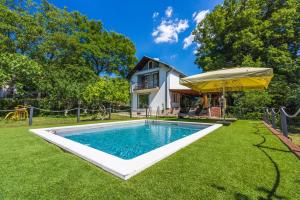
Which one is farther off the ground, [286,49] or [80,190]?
[286,49]

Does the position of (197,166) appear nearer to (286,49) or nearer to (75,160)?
(75,160)

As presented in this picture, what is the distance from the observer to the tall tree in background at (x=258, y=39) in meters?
12.5

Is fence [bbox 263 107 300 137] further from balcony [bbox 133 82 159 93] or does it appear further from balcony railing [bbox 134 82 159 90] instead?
balcony railing [bbox 134 82 159 90]

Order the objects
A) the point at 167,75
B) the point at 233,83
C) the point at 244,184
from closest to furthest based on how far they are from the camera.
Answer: the point at 244,184
the point at 233,83
the point at 167,75

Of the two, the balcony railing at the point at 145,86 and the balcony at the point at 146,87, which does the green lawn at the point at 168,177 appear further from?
the balcony railing at the point at 145,86

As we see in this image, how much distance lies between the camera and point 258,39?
44.8 ft

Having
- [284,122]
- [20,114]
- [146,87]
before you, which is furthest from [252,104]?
[20,114]

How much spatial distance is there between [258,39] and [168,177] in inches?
649

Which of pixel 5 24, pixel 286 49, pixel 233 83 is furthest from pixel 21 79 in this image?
pixel 286 49

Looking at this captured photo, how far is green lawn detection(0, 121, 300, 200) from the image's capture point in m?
1.87

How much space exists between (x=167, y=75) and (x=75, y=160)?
16.2 metres

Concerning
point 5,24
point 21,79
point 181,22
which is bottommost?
point 21,79

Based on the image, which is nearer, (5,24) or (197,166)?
(197,166)

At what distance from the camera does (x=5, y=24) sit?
1380 centimetres
